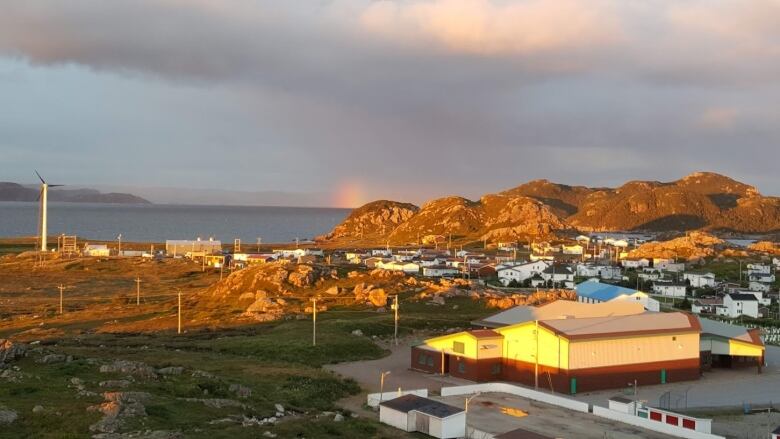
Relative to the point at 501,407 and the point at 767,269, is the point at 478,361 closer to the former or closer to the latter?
the point at 501,407

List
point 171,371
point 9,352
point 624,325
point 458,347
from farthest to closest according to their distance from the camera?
point 458,347, point 624,325, point 171,371, point 9,352

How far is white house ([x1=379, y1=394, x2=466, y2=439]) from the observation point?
2972 cm

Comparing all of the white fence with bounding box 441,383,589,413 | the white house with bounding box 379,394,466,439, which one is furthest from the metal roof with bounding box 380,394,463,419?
the white fence with bounding box 441,383,589,413

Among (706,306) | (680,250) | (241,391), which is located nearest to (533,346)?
(241,391)

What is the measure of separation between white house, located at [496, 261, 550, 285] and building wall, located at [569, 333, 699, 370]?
64.9 metres

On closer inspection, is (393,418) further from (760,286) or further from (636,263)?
(636,263)

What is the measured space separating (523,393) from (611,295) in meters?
48.4

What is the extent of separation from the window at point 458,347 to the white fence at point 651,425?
39.8ft

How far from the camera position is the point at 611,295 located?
8394cm

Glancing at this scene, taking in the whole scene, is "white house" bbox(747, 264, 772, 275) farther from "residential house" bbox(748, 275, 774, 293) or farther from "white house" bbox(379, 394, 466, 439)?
"white house" bbox(379, 394, 466, 439)

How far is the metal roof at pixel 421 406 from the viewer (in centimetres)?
3028

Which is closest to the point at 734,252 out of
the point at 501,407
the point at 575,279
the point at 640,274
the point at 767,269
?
the point at 767,269

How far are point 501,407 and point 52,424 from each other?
2233 cm

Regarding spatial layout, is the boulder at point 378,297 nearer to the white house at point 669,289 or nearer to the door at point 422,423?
the white house at point 669,289
